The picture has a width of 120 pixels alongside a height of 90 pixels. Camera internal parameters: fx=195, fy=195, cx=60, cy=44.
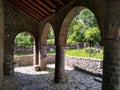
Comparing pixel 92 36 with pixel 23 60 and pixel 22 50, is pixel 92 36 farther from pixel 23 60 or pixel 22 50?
pixel 23 60

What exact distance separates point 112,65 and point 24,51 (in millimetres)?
16567

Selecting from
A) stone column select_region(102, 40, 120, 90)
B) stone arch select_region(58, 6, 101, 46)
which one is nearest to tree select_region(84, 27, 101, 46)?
stone arch select_region(58, 6, 101, 46)

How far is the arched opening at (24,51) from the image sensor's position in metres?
16.2

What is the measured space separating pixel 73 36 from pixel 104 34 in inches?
727

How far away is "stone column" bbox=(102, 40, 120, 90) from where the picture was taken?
4.99 m

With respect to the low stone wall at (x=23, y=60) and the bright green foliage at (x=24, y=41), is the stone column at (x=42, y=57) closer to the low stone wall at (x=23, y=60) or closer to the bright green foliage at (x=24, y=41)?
the low stone wall at (x=23, y=60)

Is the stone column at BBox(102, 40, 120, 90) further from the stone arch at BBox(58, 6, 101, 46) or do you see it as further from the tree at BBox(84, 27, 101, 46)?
the tree at BBox(84, 27, 101, 46)

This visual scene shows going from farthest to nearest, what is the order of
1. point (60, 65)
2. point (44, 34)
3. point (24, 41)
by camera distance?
point (24, 41)
point (44, 34)
point (60, 65)

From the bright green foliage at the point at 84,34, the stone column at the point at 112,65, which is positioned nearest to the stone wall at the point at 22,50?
the bright green foliage at the point at 84,34

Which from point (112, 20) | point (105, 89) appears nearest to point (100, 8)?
point (112, 20)

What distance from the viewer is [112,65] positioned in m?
5.10

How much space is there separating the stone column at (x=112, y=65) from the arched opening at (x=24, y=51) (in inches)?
404

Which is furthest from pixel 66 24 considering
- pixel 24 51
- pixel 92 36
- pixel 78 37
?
pixel 78 37

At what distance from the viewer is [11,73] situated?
1220cm
